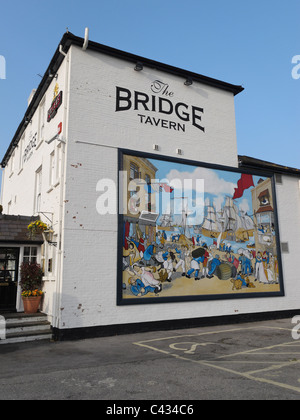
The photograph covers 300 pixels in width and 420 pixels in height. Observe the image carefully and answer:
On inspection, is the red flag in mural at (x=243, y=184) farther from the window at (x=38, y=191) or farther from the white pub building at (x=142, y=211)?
the window at (x=38, y=191)

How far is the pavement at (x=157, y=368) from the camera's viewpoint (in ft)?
16.6

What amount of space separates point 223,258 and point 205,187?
285 centimetres

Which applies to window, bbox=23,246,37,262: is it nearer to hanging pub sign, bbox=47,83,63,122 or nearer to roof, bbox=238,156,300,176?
hanging pub sign, bbox=47,83,63,122

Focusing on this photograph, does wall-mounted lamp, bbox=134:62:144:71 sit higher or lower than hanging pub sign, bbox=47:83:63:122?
higher

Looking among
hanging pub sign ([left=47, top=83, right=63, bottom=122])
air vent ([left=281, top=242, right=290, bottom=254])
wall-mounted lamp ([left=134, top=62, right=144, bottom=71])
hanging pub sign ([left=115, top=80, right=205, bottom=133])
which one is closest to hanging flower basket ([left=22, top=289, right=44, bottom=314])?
hanging pub sign ([left=47, top=83, right=63, bottom=122])

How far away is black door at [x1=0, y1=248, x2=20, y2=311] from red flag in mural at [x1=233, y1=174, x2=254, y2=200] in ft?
29.2

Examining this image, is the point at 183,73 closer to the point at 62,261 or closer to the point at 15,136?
the point at 62,261

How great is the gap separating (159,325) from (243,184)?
696cm

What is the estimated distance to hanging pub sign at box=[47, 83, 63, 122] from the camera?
12297 mm

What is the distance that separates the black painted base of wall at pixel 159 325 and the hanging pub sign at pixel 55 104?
7714mm

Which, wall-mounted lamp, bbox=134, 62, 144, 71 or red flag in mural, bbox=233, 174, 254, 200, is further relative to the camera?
red flag in mural, bbox=233, 174, 254, 200

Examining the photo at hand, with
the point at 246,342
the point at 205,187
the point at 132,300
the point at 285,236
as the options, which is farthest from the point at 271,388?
the point at 285,236

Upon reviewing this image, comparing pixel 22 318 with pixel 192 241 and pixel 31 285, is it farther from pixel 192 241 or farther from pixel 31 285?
pixel 192 241

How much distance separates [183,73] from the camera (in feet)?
46.0
